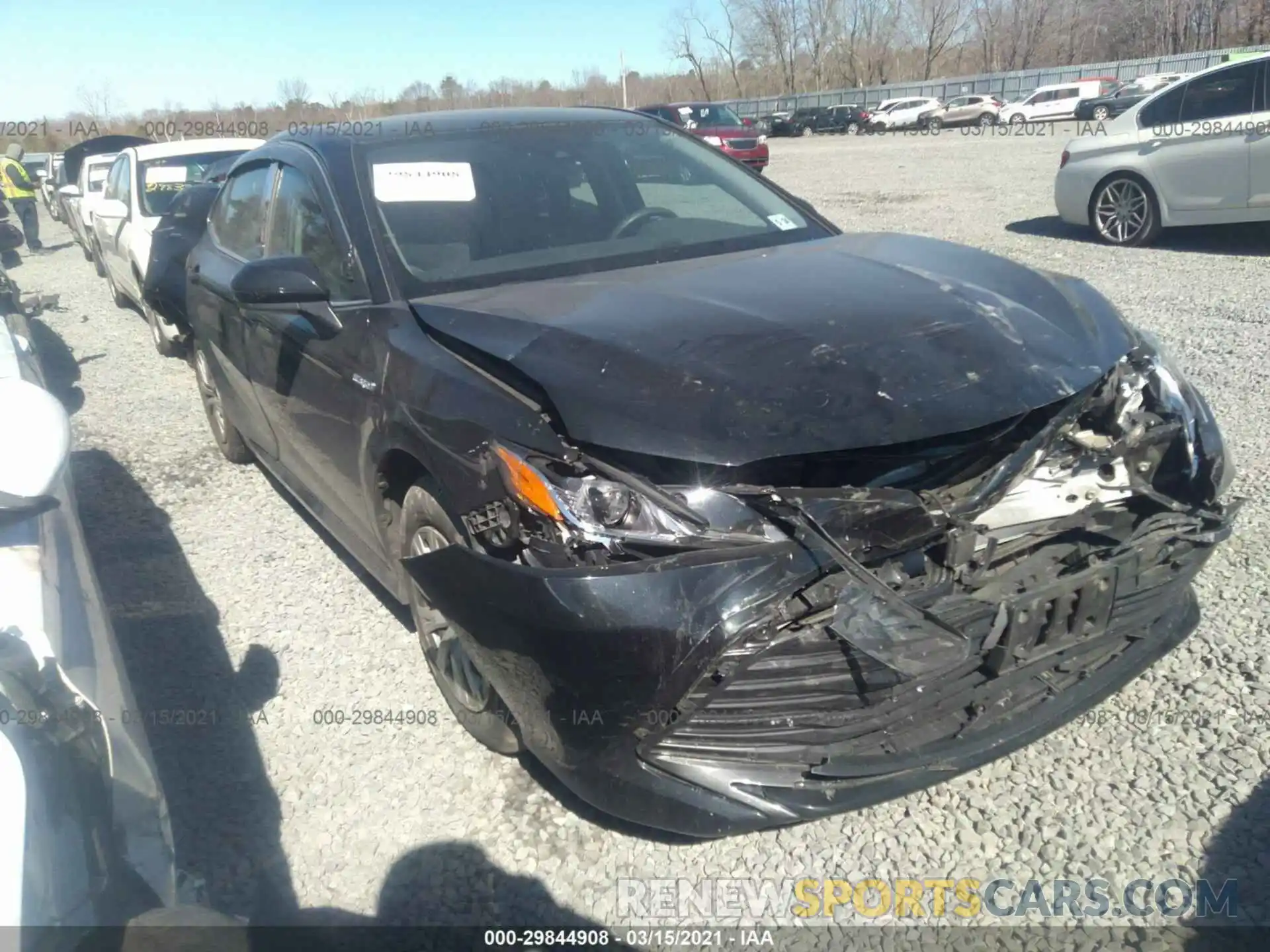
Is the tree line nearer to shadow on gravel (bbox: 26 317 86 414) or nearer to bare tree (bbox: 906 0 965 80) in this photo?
bare tree (bbox: 906 0 965 80)

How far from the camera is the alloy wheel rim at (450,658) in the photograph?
264 centimetres

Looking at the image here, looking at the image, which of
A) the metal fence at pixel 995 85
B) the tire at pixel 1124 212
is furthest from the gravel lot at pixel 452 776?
the metal fence at pixel 995 85

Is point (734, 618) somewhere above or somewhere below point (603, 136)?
below

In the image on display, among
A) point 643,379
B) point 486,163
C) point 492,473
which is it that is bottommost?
point 492,473

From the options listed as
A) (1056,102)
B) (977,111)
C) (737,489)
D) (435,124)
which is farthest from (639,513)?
(977,111)

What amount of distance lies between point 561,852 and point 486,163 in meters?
2.33

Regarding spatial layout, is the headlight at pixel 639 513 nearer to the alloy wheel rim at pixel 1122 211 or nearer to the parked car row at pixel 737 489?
the parked car row at pixel 737 489

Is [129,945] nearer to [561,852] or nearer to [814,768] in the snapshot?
[561,852]

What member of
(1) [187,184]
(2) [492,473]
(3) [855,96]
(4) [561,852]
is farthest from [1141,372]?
(3) [855,96]

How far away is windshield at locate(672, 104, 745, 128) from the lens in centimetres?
2414

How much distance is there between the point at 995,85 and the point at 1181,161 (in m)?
46.8


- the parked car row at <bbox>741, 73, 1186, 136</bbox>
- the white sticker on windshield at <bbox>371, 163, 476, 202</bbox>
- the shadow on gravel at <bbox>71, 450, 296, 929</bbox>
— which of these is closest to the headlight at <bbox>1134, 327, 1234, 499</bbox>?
the white sticker on windshield at <bbox>371, 163, 476, 202</bbox>

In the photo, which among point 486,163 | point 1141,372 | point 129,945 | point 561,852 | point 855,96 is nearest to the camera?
point 129,945

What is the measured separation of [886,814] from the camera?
2.51m
